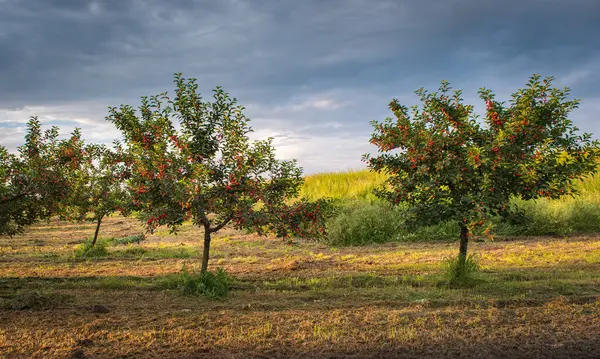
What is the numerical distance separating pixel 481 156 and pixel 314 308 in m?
4.48

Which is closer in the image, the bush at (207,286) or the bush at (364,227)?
the bush at (207,286)

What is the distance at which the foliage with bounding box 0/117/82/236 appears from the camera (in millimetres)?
11016

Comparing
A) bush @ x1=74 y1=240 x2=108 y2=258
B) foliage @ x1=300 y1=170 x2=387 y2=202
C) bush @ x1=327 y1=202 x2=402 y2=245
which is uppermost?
foliage @ x1=300 y1=170 x2=387 y2=202

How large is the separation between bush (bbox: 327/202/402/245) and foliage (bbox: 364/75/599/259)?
26.3 ft

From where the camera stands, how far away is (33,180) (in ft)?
36.2

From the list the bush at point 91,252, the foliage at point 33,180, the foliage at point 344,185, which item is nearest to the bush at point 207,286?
the foliage at point 33,180

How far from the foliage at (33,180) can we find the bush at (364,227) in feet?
33.8

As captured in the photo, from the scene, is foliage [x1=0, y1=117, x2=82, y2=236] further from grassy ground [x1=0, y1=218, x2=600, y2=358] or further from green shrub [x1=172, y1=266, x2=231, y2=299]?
green shrub [x1=172, y1=266, x2=231, y2=299]

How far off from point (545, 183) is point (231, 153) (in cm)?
676

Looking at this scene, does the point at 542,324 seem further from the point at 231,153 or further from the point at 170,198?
the point at 170,198

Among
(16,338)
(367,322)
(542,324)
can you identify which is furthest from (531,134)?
(16,338)

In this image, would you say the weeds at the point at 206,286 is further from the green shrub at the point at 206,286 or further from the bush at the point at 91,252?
the bush at the point at 91,252

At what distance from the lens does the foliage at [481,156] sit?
970 cm

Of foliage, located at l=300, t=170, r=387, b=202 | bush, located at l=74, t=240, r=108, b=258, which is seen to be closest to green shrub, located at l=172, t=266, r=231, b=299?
bush, located at l=74, t=240, r=108, b=258
